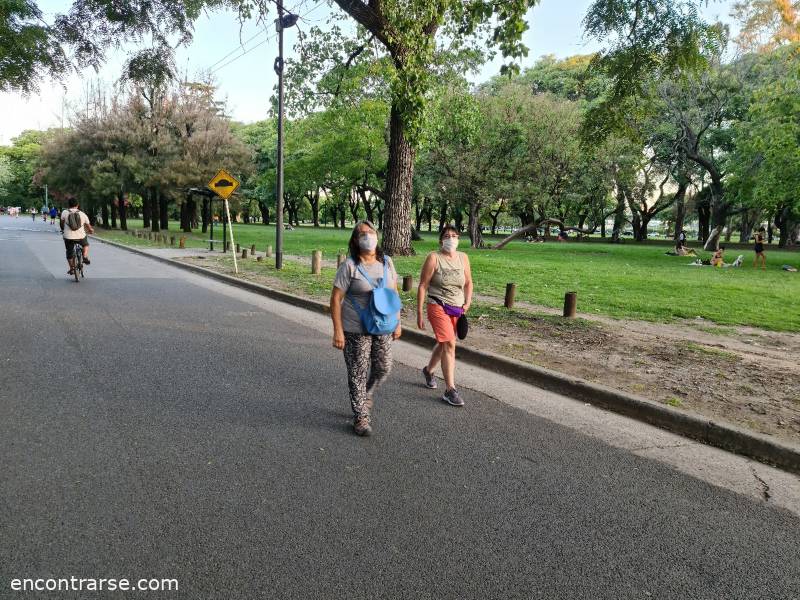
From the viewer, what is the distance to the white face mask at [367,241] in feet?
13.5

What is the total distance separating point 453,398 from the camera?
504 cm

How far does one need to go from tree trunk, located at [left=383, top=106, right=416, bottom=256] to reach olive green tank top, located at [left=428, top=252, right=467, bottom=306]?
41.7 feet

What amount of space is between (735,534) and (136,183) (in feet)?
132

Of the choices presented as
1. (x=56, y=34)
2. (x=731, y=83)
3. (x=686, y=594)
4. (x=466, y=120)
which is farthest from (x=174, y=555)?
(x=731, y=83)

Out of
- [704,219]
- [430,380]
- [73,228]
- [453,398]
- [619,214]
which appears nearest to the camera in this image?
[453,398]

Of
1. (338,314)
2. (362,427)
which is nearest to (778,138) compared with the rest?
(338,314)

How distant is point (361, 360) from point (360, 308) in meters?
0.41

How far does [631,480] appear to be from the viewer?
3629mm

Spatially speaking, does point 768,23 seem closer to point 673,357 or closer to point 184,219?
point 673,357

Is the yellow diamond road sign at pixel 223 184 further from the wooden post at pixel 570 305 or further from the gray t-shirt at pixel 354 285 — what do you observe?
the gray t-shirt at pixel 354 285

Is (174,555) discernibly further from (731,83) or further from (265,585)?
(731,83)

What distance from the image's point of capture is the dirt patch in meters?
4.95

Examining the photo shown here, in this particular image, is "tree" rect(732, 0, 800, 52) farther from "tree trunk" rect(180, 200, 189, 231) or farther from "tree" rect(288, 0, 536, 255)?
"tree trunk" rect(180, 200, 189, 231)

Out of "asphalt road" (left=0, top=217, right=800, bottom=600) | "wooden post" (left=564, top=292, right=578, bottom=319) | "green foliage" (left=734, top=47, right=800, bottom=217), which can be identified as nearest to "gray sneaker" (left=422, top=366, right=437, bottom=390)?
"asphalt road" (left=0, top=217, right=800, bottom=600)
